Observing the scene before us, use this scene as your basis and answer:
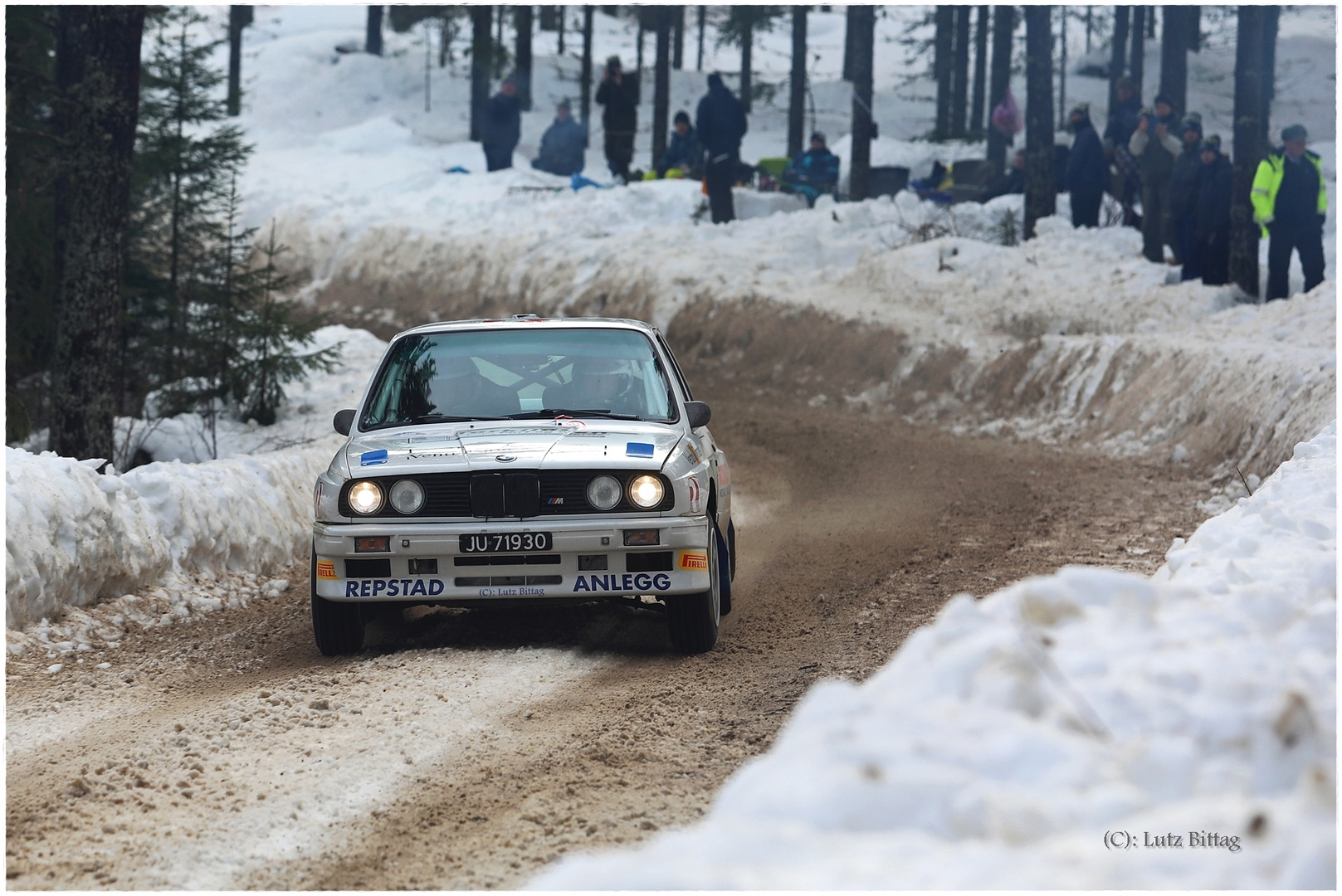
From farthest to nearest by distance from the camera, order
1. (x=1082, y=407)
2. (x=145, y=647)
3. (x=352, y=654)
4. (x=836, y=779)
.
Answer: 1. (x=1082, y=407)
2. (x=145, y=647)
3. (x=352, y=654)
4. (x=836, y=779)

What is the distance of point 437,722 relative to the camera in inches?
192

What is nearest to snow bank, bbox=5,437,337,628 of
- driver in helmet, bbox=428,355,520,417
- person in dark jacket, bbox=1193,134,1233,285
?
driver in helmet, bbox=428,355,520,417

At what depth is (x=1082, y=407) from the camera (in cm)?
1401

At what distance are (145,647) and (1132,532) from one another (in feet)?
21.9

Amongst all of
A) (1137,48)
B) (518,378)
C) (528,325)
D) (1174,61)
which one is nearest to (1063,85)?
(1137,48)

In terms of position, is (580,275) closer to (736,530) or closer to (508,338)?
(736,530)

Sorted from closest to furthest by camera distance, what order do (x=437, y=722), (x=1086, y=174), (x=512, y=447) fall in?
(x=437, y=722) < (x=512, y=447) < (x=1086, y=174)

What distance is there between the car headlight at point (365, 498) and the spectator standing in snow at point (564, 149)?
2532 cm

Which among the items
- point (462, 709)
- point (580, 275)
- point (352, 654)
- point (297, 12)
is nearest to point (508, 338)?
point (352, 654)

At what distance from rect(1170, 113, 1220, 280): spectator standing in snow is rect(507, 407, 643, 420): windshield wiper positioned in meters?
11.7

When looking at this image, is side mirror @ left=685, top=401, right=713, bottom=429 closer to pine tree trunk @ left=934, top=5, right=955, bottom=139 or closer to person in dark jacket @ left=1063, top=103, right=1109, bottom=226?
person in dark jacket @ left=1063, top=103, right=1109, bottom=226

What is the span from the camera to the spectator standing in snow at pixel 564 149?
30234 mm

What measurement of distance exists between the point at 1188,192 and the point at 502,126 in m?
17.8

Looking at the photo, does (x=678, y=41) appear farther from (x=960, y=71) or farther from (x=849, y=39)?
(x=960, y=71)
